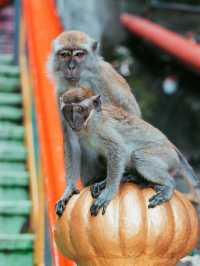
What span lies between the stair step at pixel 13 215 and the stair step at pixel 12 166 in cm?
67

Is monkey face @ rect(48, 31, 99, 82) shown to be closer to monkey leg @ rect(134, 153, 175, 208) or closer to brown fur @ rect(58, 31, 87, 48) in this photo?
brown fur @ rect(58, 31, 87, 48)

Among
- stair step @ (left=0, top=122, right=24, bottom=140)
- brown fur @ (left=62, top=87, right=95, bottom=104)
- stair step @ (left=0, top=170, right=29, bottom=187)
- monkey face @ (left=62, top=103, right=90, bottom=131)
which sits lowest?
stair step @ (left=0, top=170, right=29, bottom=187)

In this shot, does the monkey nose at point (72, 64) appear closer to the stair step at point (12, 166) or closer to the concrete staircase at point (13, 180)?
the concrete staircase at point (13, 180)

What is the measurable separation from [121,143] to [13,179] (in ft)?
6.73

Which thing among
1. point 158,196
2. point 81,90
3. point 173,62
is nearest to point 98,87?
point 81,90

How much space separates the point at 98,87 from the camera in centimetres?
398

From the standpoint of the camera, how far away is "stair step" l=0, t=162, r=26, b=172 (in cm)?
509

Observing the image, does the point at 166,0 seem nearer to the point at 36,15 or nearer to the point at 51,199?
the point at 36,15

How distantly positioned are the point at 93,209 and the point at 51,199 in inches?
52.7

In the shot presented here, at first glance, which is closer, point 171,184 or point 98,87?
point 171,184

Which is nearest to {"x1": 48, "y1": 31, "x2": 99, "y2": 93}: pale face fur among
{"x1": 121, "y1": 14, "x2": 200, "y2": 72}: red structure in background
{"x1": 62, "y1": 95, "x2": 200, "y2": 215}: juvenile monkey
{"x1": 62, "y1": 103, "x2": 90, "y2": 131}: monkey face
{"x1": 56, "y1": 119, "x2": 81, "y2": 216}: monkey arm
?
{"x1": 56, "y1": 119, "x2": 81, "y2": 216}: monkey arm

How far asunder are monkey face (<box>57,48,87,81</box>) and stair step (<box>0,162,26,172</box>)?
4.58 ft

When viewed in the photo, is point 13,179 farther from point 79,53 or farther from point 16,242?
point 79,53

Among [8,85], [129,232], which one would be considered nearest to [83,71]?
[129,232]
